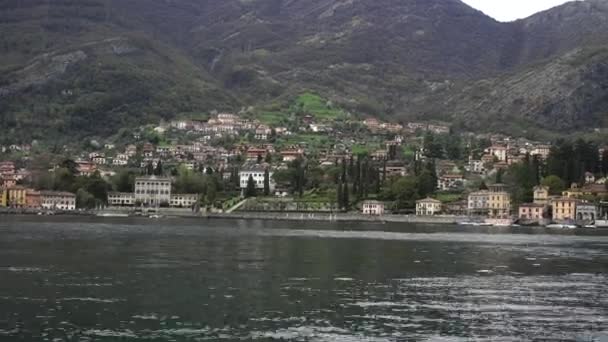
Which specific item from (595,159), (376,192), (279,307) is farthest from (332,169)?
(279,307)

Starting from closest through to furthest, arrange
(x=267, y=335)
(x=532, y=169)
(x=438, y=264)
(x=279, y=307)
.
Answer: (x=267, y=335), (x=279, y=307), (x=438, y=264), (x=532, y=169)

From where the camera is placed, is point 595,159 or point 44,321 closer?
point 44,321

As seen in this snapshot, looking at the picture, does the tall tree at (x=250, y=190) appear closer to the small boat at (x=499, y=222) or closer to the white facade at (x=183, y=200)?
the white facade at (x=183, y=200)

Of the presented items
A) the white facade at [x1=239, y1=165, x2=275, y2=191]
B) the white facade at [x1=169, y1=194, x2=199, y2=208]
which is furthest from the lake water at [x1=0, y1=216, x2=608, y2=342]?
the white facade at [x1=239, y1=165, x2=275, y2=191]

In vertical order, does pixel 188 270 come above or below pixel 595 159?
below

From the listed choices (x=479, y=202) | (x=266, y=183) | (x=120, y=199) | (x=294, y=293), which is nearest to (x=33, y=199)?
(x=120, y=199)

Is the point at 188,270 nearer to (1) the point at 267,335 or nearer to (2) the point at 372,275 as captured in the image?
(2) the point at 372,275
